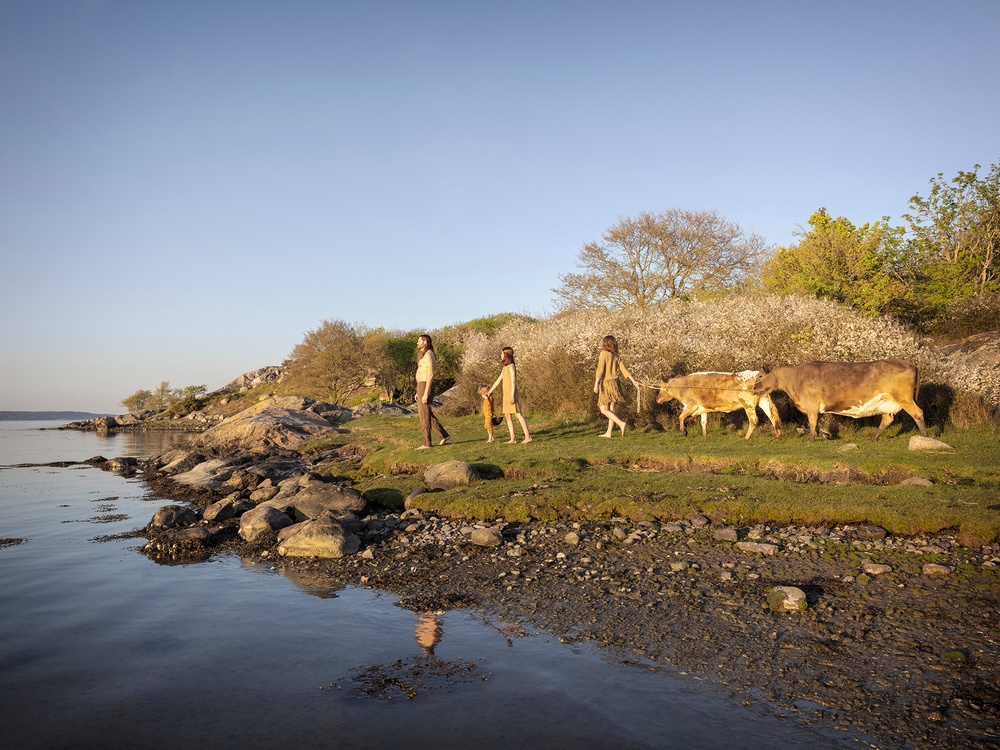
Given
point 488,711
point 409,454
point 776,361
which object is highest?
point 776,361

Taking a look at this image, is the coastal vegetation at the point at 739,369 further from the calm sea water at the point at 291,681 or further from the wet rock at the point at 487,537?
the calm sea water at the point at 291,681

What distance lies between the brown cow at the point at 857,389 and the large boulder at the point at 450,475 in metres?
8.36

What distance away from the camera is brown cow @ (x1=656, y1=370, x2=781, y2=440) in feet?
54.8

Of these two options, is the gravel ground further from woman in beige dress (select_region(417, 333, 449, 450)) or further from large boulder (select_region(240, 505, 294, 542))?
woman in beige dress (select_region(417, 333, 449, 450))

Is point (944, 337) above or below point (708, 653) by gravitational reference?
above

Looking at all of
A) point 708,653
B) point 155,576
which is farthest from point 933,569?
point 155,576

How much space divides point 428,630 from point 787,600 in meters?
3.55

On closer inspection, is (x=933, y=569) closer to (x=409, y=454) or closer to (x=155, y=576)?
(x=155, y=576)

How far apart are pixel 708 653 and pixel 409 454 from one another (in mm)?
10986

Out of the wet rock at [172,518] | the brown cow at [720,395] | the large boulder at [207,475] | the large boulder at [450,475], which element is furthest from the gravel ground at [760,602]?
the brown cow at [720,395]

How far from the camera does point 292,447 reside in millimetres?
23984

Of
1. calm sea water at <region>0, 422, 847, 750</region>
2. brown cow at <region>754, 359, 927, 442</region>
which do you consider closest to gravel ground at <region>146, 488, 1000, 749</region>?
calm sea water at <region>0, 422, 847, 750</region>

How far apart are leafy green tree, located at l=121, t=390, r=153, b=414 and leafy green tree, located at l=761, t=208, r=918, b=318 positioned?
64.4 m

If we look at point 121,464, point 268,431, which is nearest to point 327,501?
point 268,431
